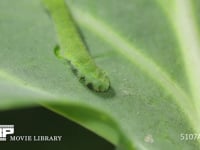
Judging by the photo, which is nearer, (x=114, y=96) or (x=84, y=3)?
(x=114, y=96)

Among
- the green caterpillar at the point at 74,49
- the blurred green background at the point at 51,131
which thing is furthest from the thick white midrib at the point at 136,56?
the blurred green background at the point at 51,131

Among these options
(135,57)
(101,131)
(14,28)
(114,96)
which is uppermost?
(14,28)

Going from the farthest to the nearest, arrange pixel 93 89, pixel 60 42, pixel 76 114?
pixel 60 42
pixel 93 89
pixel 76 114

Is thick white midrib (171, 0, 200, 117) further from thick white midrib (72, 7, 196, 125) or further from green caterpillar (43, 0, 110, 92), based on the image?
green caterpillar (43, 0, 110, 92)

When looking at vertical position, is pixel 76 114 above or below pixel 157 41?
below

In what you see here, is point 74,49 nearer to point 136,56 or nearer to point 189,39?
point 136,56

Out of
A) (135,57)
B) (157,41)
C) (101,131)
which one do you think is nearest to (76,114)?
(101,131)

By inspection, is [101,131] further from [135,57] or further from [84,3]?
[84,3]
